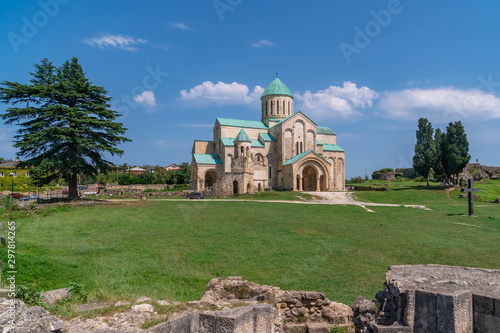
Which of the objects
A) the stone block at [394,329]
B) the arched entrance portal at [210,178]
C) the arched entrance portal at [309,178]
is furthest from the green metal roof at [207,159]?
the stone block at [394,329]

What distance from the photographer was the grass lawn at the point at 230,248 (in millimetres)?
7906

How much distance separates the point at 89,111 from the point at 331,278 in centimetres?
2195

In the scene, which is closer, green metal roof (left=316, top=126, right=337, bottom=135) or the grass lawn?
the grass lawn

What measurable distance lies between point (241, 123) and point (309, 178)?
1209 centimetres

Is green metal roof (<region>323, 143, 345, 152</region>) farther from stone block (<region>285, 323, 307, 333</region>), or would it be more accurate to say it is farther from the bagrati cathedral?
stone block (<region>285, 323, 307, 333</region>)

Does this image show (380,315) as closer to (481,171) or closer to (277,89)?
(277,89)

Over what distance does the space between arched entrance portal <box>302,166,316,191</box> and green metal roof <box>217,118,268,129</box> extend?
29.6 feet

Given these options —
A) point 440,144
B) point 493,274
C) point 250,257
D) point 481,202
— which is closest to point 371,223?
point 250,257

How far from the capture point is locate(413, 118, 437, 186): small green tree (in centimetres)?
4109

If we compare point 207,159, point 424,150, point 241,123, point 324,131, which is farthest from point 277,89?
point 424,150

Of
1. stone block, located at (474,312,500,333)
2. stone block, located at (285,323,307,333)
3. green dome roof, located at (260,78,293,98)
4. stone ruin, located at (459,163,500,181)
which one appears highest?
green dome roof, located at (260,78,293,98)

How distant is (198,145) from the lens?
148 ft

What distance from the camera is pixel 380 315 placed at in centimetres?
500

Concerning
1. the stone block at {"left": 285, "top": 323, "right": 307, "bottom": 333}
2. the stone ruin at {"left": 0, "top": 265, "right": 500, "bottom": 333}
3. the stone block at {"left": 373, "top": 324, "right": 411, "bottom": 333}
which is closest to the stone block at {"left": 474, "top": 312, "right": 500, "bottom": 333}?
the stone ruin at {"left": 0, "top": 265, "right": 500, "bottom": 333}
